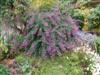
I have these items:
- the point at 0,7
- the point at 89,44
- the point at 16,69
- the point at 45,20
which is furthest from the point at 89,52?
the point at 0,7

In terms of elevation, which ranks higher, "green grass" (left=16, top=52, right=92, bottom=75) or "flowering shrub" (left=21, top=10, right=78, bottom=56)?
"flowering shrub" (left=21, top=10, right=78, bottom=56)

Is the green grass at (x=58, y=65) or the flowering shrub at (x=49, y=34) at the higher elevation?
the flowering shrub at (x=49, y=34)

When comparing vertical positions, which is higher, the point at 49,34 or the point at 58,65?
the point at 49,34

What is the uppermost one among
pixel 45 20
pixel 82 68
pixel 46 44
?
pixel 45 20

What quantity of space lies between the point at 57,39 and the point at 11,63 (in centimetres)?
112

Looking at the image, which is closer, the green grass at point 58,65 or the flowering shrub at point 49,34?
the green grass at point 58,65

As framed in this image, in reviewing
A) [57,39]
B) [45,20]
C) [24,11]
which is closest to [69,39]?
[57,39]

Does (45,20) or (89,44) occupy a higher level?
(45,20)

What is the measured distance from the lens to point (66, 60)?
5344 millimetres

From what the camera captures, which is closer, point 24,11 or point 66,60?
point 66,60

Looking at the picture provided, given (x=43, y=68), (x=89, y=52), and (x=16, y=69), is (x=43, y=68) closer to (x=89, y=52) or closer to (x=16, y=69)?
(x=16, y=69)

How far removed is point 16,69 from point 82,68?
1356 millimetres

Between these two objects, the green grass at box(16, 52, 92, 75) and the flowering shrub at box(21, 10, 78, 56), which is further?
the flowering shrub at box(21, 10, 78, 56)

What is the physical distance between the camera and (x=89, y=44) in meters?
5.78
